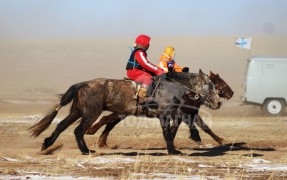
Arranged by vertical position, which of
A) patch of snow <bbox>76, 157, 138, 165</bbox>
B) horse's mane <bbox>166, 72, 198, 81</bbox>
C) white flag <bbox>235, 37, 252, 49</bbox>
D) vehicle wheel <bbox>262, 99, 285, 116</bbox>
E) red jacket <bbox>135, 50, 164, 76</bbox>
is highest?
white flag <bbox>235, 37, 252, 49</bbox>

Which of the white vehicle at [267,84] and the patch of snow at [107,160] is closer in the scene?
the patch of snow at [107,160]

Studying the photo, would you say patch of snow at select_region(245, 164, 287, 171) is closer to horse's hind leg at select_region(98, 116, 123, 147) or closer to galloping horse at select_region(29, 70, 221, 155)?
galloping horse at select_region(29, 70, 221, 155)

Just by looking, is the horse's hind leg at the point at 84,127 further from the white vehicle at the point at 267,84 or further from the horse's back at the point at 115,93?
the white vehicle at the point at 267,84

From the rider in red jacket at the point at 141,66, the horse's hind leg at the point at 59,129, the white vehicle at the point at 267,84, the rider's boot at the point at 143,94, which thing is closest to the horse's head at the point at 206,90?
the rider in red jacket at the point at 141,66

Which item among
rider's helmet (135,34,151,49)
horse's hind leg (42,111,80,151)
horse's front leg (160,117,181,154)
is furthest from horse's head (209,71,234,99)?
horse's hind leg (42,111,80,151)

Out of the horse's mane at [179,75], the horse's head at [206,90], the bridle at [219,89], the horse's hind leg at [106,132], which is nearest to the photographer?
the horse's mane at [179,75]

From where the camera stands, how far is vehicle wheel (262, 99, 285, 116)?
27.7m

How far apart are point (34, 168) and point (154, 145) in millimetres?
5782

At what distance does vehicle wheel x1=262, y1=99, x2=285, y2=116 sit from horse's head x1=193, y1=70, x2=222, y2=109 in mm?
14709

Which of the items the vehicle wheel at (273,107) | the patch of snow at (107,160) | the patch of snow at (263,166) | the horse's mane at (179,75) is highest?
the horse's mane at (179,75)

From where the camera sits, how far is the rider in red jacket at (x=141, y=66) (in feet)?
41.2

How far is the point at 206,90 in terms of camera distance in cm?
1338

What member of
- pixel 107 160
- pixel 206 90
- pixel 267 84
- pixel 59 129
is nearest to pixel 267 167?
pixel 107 160

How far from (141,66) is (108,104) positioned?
38.6 inches
